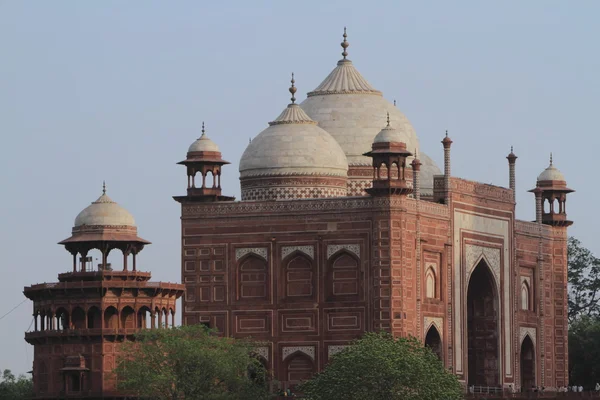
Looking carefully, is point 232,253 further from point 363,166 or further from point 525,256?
point 525,256

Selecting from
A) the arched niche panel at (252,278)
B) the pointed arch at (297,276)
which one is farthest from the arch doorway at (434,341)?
the arched niche panel at (252,278)

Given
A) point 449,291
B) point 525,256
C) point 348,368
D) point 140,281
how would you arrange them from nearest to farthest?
point 348,368 < point 140,281 < point 449,291 < point 525,256

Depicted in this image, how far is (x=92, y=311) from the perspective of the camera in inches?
2515

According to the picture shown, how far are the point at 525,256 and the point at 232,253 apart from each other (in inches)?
464

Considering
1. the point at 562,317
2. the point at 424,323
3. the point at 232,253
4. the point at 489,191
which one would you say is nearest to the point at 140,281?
the point at 232,253

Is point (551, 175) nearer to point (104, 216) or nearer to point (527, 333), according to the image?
point (527, 333)

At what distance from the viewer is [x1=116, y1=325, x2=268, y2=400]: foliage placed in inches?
2383

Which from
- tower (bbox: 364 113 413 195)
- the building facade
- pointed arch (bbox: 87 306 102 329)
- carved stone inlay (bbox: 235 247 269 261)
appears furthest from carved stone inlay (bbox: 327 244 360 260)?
pointed arch (bbox: 87 306 102 329)

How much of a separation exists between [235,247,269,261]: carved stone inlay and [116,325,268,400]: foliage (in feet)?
20.0

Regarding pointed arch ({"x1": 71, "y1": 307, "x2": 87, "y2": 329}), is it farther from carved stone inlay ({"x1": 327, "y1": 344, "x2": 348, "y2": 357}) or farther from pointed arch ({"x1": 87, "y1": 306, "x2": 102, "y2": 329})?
carved stone inlay ({"x1": 327, "y1": 344, "x2": 348, "y2": 357})

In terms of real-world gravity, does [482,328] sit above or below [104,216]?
below

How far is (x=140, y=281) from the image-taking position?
6425cm

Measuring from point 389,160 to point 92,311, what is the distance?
→ 9.92m

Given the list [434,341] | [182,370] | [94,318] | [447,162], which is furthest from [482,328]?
[182,370]
